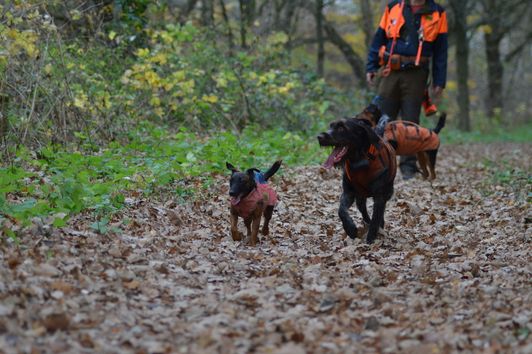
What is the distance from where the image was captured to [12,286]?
14.2ft

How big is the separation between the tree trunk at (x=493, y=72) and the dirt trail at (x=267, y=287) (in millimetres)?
24988

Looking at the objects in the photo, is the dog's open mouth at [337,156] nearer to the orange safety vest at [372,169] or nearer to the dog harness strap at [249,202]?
the orange safety vest at [372,169]

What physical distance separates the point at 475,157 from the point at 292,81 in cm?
525

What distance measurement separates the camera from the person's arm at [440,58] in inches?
401

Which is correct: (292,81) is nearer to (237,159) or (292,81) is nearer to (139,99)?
(139,99)

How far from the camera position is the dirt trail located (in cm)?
396

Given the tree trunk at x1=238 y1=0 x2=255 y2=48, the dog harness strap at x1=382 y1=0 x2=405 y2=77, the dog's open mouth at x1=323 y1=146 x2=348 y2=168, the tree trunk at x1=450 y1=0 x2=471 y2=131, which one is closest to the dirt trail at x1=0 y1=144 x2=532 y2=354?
the dog's open mouth at x1=323 y1=146 x2=348 y2=168

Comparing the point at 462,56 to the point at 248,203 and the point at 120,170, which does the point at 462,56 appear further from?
the point at 248,203

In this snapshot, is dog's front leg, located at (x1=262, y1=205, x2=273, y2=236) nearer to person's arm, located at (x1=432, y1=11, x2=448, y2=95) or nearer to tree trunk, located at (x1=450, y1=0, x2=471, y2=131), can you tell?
person's arm, located at (x1=432, y1=11, x2=448, y2=95)

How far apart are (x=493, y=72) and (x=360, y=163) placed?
87.5 feet

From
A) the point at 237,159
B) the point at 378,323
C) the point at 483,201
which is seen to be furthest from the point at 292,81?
the point at 378,323

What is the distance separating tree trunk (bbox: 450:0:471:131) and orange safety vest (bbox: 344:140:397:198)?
818 inches

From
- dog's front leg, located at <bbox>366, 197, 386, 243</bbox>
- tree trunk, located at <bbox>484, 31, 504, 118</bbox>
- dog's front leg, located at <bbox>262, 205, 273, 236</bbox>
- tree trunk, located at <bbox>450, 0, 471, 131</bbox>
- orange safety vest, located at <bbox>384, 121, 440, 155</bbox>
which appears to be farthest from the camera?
tree trunk, located at <bbox>484, 31, 504, 118</bbox>

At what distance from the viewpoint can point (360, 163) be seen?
669cm
